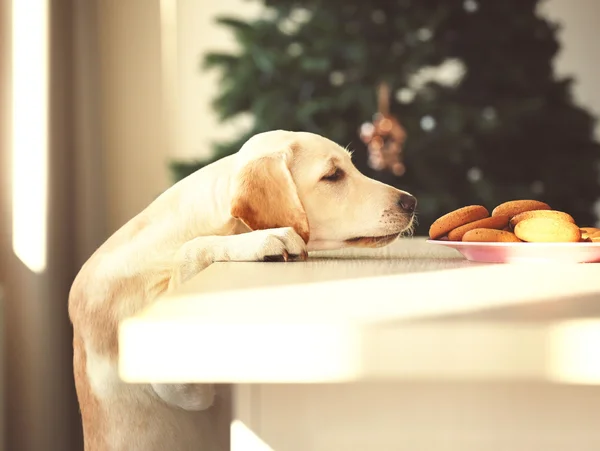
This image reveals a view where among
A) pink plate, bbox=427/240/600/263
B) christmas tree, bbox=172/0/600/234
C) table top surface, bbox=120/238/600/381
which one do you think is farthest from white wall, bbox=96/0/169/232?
table top surface, bbox=120/238/600/381

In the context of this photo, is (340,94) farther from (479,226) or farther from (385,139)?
(479,226)

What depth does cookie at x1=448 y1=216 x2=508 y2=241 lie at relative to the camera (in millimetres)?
1001

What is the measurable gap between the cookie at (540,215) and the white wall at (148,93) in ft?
7.51

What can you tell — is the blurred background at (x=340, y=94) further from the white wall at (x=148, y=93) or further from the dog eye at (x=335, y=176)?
the dog eye at (x=335, y=176)

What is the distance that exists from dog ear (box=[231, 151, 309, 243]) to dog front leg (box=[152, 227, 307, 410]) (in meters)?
0.13

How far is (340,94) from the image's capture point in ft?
9.49

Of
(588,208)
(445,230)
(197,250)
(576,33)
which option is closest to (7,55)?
(197,250)

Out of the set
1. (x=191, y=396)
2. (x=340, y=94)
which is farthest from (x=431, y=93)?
(x=191, y=396)

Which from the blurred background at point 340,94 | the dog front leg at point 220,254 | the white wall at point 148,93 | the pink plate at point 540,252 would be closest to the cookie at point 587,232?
the pink plate at point 540,252

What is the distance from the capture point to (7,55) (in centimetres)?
190

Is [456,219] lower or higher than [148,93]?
lower

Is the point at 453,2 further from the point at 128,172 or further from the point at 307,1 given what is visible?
the point at 128,172

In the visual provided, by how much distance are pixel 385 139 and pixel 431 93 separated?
0.31 metres

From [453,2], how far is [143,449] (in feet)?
8.09
